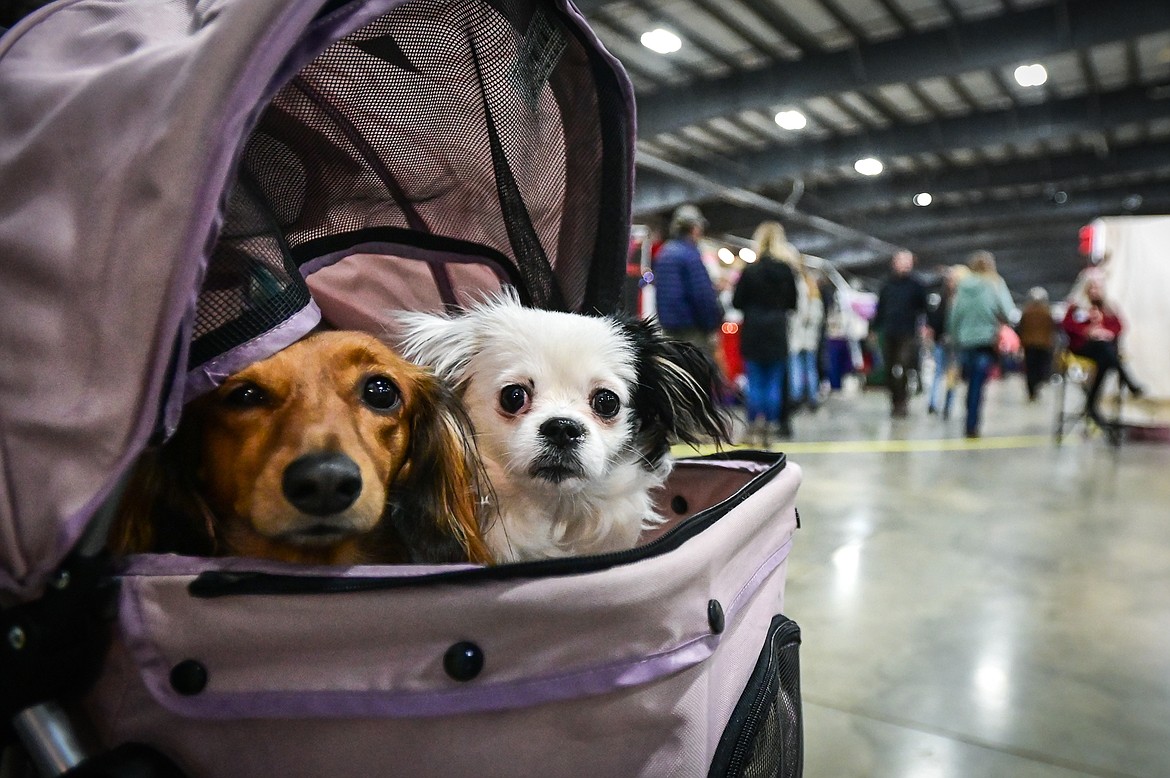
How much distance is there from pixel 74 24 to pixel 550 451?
1.99ft

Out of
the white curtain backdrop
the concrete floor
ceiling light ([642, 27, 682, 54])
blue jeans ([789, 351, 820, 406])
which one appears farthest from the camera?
blue jeans ([789, 351, 820, 406])

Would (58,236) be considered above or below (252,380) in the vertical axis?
above

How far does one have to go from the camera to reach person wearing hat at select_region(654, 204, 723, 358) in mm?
4031

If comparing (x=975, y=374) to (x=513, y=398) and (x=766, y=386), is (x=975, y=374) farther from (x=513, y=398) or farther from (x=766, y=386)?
(x=513, y=398)

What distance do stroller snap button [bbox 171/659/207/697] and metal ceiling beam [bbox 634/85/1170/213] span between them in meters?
7.57

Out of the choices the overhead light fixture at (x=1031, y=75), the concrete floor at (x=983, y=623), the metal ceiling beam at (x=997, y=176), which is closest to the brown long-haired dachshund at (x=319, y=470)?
the concrete floor at (x=983, y=623)

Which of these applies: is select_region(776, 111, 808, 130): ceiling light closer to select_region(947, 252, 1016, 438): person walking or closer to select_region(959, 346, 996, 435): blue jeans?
select_region(947, 252, 1016, 438): person walking

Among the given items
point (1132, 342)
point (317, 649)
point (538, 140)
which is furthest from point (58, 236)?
point (1132, 342)

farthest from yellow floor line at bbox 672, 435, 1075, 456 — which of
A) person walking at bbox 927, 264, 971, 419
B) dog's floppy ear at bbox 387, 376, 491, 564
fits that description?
dog's floppy ear at bbox 387, 376, 491, 564

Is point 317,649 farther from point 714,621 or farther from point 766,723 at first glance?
point 766,723

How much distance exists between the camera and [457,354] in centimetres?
96

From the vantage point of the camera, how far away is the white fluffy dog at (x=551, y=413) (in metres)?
0.91

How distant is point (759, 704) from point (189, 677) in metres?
0.49

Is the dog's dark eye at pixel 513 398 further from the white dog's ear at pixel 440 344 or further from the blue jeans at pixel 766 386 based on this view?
the blue jeans at pixel 766 386
